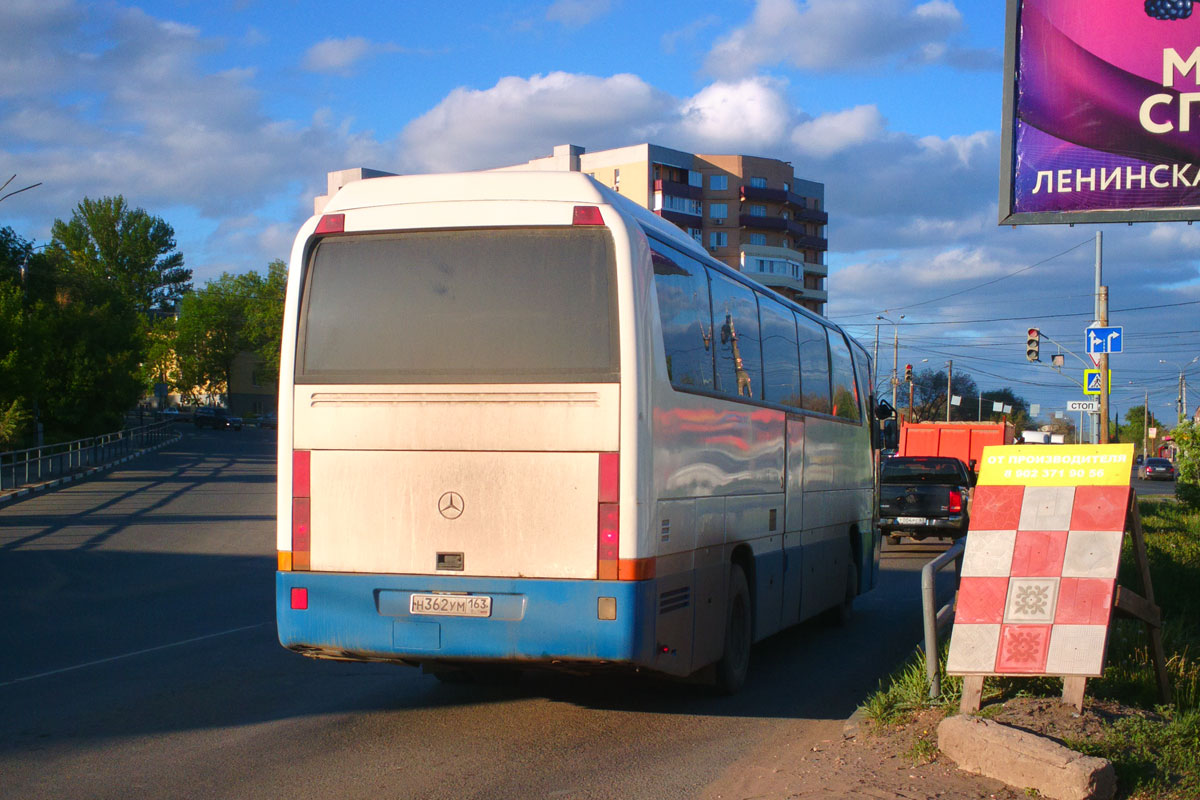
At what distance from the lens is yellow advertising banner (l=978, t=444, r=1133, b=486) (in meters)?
6.64

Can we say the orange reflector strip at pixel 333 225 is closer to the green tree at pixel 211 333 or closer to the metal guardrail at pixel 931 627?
the metal guardrail at pixel 931 627

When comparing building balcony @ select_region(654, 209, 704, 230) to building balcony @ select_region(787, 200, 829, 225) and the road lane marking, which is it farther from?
the road lane marking

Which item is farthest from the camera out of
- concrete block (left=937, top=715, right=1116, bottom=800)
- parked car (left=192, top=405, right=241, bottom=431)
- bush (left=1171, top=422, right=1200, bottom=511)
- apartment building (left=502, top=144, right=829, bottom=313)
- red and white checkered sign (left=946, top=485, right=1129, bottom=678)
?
apartment building (left=502, top=144, right=829, bottom=313)

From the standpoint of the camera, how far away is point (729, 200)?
4564 inches

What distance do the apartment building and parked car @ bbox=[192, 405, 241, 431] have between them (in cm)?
3292

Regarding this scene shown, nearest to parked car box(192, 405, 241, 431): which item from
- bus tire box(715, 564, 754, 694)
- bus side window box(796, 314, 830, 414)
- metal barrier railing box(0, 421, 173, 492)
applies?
metal barrier railing box(0, 421, 173, 492)

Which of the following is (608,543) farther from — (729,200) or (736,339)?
(729,200)

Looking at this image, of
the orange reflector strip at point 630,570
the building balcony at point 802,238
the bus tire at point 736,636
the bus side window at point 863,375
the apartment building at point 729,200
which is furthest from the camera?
the building balcony at point 802,238

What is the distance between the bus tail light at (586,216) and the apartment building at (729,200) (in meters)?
95.7

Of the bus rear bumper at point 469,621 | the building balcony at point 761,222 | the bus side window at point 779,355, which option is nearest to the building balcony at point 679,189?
the building balcony at point 761,222

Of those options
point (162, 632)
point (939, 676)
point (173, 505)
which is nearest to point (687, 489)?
point (939, 676)

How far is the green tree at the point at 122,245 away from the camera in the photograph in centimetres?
10519

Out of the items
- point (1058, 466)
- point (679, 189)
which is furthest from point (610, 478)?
point (679, 189)

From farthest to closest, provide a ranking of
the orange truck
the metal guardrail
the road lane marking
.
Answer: the orange truck
the road lane marking
the metal guardrail
